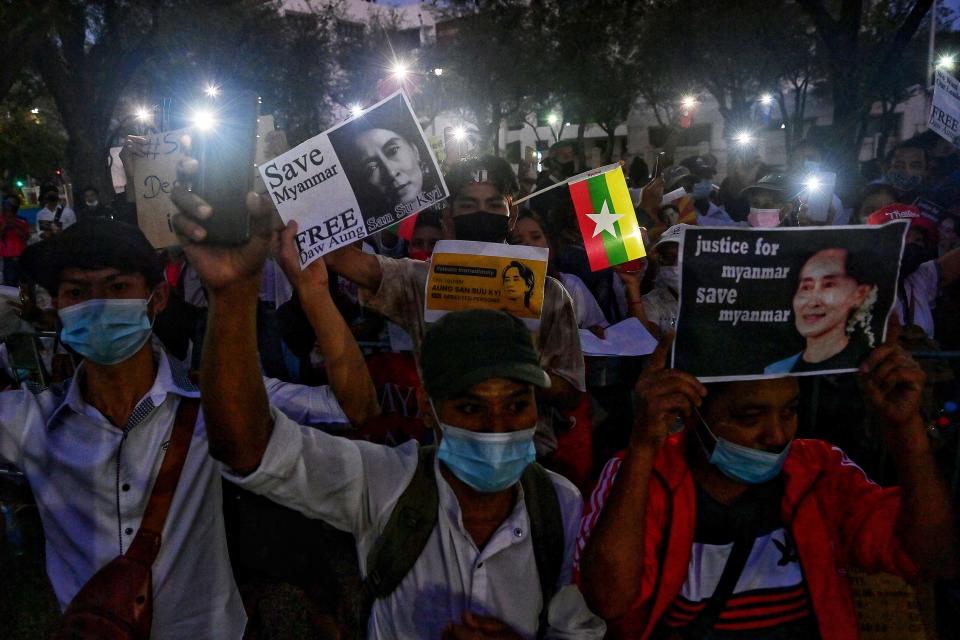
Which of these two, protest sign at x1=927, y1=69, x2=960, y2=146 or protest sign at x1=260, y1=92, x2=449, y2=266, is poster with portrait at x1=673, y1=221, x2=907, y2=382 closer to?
protest sign at x1=260, y1=92, x2=449, y2=266

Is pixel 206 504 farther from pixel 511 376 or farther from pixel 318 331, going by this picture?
pixel 511 376

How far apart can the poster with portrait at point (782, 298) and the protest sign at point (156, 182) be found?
253 cm

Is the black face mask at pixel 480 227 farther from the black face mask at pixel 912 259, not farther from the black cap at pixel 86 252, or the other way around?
the black face mask at pixel 912 259

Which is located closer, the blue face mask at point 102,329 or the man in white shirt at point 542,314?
the blue face mask at point 102,329

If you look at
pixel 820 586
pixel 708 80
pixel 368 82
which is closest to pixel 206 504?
pixel 820 586

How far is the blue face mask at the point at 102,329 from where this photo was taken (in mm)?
2371

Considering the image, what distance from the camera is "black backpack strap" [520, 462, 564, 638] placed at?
6.84ft

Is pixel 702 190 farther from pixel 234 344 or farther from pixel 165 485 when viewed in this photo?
pixel 234 344

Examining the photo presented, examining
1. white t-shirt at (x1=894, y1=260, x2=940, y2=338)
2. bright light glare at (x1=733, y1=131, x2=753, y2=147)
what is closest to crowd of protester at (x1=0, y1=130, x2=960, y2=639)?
white t-shirt at (x1=894, y1=260, x2=940, y2=338)

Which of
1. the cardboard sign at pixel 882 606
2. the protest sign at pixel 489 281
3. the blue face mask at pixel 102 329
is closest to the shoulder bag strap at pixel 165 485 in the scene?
the blue face mask at pixel 102 329

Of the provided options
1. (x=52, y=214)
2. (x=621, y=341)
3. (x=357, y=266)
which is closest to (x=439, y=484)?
(x=357, y=266)

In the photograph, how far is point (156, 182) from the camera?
372 cm

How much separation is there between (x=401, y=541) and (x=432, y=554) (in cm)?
11

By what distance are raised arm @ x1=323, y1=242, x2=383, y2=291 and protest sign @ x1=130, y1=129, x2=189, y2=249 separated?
3.03 ft
